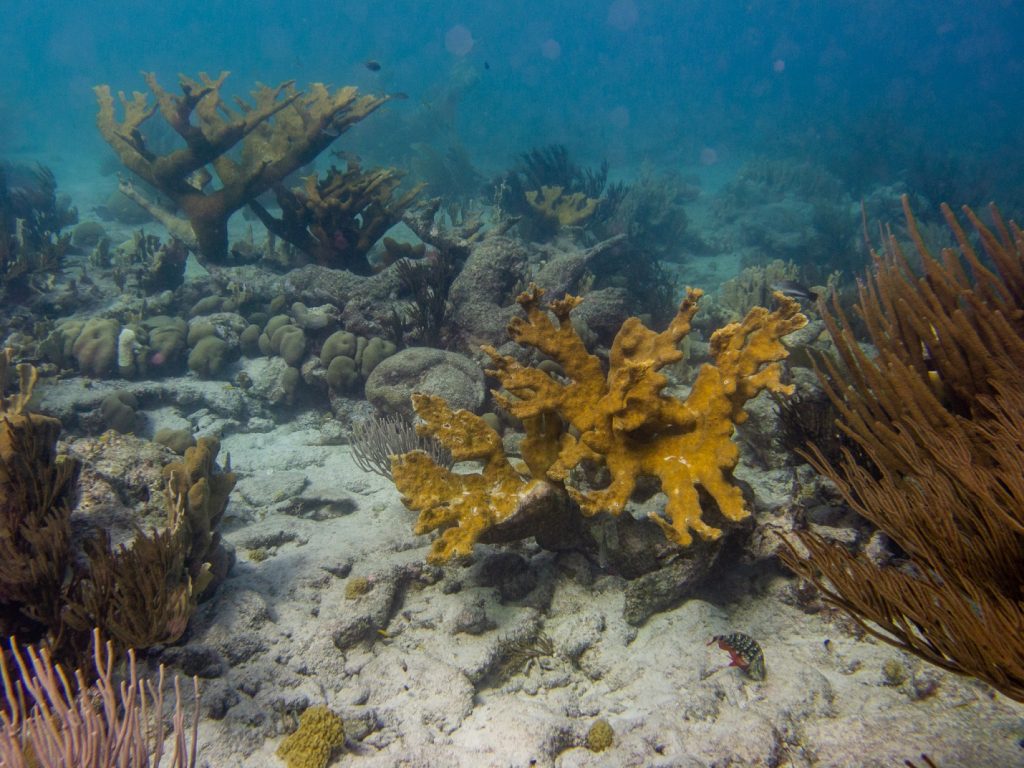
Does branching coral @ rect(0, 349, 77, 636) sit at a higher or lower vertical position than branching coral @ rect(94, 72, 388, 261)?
lower

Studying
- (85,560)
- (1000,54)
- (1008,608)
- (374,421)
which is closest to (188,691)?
(85,560)

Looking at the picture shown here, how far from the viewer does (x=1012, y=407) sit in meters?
2.17

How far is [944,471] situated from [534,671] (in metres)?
2.56

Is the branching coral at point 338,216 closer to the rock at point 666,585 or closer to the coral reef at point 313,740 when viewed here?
the rock at point 666,585

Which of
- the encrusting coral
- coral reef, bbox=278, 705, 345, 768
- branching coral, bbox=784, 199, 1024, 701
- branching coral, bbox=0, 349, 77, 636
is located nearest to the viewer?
branching coral, bbox=784, 199, 1024, 701

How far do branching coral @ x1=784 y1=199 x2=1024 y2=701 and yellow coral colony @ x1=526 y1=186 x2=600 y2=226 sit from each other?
983cm

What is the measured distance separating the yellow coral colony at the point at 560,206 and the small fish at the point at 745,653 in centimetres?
1098

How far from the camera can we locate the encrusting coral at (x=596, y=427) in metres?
3.06

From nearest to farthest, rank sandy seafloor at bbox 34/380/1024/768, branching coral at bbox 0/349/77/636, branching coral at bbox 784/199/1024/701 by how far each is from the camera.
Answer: branching coral at bbox 784/199/1024/701, sandy seafloor at bbox 34/380/1024/768, branching coral at bbox 0/349/77/636

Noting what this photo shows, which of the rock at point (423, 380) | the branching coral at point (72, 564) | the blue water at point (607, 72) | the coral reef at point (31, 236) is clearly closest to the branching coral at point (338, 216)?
the coral reef at point (31, 236)

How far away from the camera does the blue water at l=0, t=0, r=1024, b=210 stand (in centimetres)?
2919

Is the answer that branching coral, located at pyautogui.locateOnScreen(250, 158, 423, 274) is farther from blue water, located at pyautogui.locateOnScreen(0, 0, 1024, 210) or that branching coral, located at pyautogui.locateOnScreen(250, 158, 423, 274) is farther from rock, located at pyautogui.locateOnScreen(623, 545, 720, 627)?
blue water, located at pyautogui.locateOnScreen(0, 0, 1024, 210)

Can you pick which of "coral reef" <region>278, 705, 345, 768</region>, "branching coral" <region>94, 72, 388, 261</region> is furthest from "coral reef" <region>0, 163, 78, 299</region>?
"coral reef" <region>278, 705, 345, 768</region>

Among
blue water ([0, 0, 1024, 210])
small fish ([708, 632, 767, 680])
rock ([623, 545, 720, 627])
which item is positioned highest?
blue water ([0, 0, 1024, 210])
